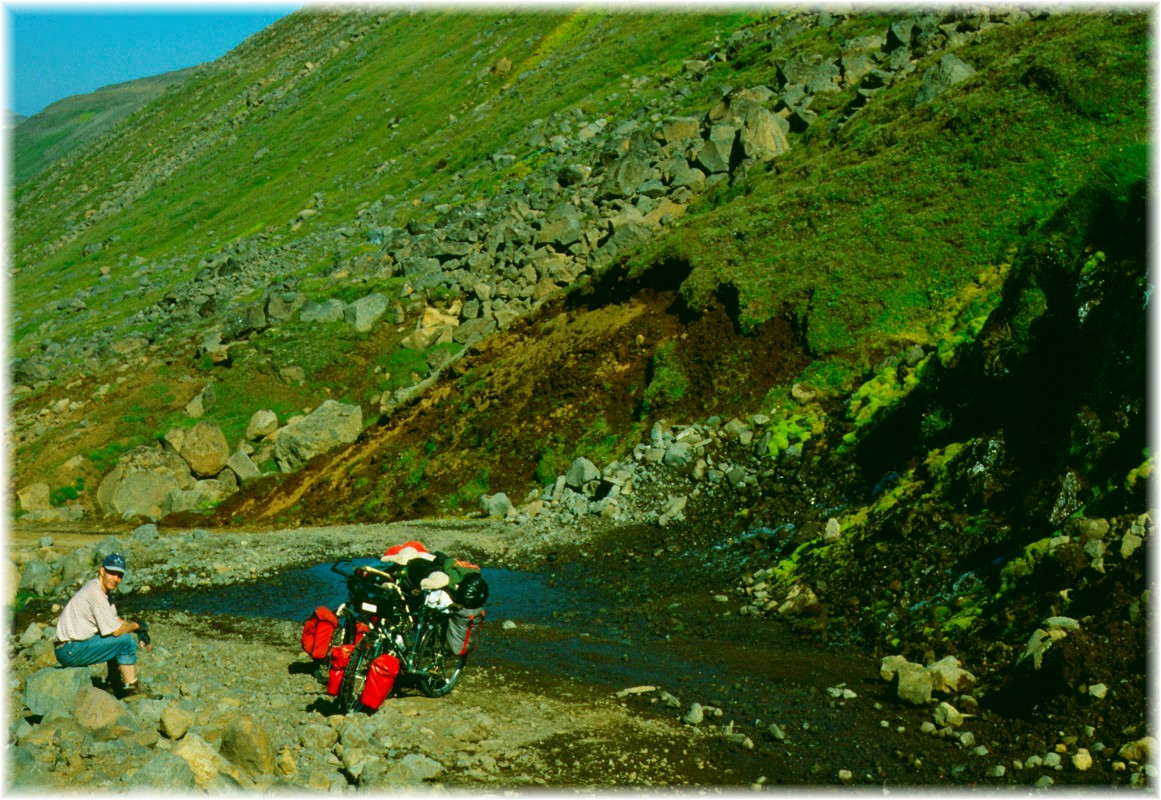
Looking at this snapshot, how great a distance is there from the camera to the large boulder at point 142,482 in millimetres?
32031

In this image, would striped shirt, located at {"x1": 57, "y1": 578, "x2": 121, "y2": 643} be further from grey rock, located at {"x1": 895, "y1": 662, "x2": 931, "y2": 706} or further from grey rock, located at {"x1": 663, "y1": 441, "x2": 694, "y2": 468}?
grey rock, located at {"x1": 663, "y1": 441, "x2": 694, "y2": 468}

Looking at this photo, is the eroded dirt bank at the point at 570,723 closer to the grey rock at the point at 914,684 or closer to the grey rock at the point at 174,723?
the grey rock at the point at 174,723

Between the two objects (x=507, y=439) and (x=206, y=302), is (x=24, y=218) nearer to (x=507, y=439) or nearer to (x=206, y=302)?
(x=206, y=302)

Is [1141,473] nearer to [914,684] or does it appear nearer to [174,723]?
[914,684]

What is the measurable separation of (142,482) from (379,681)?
25.5 metres

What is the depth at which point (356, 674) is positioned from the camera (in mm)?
10289

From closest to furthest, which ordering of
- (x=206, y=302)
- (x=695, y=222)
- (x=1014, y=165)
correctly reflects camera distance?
(x=1014, y=165), (x=695, y=222), (x=206, y=302)

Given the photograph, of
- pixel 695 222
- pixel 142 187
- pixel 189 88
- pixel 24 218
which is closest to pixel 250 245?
pixel 695 222

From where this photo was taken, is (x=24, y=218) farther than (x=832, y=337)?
Yes

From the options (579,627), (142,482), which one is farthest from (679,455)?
(142,482)

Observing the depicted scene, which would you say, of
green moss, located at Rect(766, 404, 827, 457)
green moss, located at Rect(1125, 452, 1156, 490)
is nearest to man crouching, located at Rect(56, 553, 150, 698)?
green moss, located at Rect(1125, 452, 1156, 490)

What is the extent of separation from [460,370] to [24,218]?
102 m

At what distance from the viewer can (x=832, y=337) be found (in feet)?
74.5

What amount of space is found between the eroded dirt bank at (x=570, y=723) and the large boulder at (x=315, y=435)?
17.2 m
